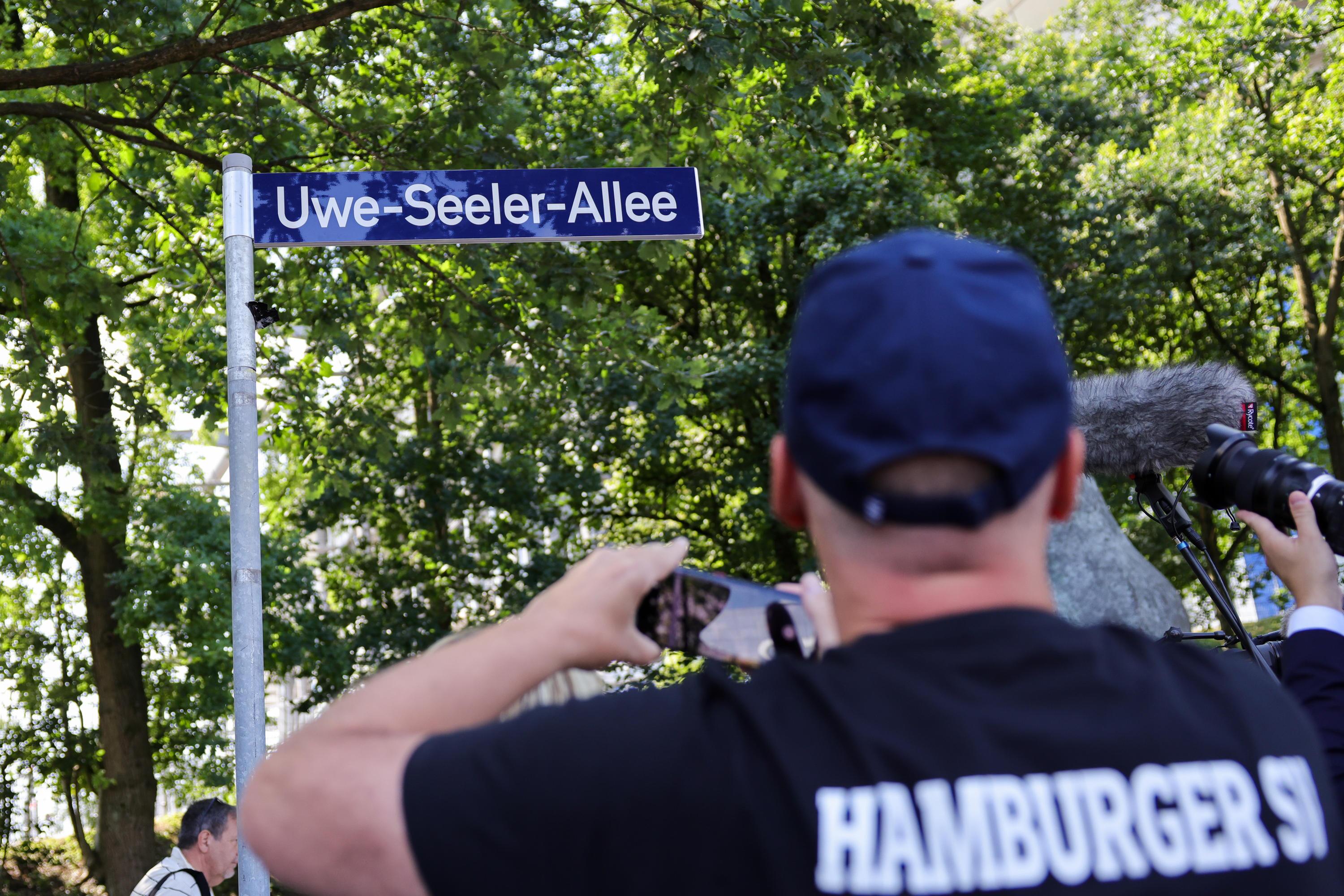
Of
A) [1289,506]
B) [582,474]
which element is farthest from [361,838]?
[582,474]

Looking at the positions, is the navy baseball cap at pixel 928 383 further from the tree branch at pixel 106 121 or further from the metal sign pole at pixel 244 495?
the tree branch at pixel 106 121

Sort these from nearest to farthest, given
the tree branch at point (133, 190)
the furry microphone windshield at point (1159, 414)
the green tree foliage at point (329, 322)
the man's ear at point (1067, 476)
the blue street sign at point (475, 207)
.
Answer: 1. the man's ear at point (1067, 476)
2. the furry microphone windshield at point (1159, 414)
3. the blue street sign at point (475, 207)
4. the green tree foliage at point (329, 322)
5. the tree branch at point (133, 190)

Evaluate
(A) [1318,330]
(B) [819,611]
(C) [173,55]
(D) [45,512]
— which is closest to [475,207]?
(C) [173,55]

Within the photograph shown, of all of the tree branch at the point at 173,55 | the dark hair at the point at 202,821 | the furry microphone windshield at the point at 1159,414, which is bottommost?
the dark hair at the point at 202,821

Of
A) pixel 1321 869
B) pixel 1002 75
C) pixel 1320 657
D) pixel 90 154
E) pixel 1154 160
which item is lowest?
pixel 1321 869

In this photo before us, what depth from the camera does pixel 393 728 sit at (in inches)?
41.0

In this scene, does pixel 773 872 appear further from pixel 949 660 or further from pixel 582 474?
Answer: pixel 582 474

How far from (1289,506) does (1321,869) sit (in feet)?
2.77

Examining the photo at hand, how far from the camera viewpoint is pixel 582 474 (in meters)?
17.5

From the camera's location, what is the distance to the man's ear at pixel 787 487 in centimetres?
111

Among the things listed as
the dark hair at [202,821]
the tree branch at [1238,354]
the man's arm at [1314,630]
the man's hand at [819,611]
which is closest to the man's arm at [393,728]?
the man's hand at [819,611]

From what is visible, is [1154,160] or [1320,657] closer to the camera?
[1320,657]

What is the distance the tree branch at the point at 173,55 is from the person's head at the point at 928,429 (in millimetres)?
5930

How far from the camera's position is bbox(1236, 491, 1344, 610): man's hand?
1690mm
